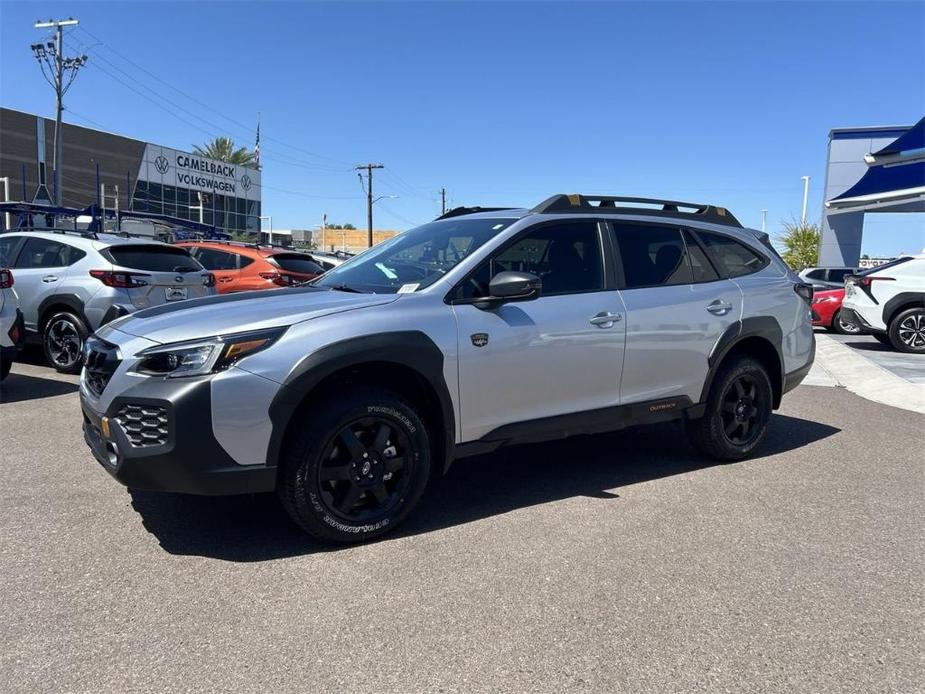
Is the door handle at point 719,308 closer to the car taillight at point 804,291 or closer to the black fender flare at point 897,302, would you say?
the car taillight at point 804,291

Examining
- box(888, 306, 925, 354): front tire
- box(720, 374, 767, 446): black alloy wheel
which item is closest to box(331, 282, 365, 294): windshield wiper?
box(720, 374, 767, 446): black alloy wheel

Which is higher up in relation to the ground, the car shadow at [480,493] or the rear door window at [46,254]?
the rear door window at [46,254]

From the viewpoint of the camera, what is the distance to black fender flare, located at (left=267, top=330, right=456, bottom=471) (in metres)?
3.32

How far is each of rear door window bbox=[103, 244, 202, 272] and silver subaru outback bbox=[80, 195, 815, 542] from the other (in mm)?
4273

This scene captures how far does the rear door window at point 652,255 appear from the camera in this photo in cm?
472

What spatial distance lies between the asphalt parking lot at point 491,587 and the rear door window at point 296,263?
644 cm

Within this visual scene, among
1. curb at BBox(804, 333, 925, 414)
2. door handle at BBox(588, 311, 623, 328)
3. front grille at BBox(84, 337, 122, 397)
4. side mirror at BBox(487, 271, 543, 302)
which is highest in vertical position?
side mirror at BBox(487, 271, 543, 302)

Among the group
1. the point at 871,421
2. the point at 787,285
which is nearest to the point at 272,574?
the point at 787,285

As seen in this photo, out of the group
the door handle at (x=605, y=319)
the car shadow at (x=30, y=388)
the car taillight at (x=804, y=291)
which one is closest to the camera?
the door handle at (x=605, y=319)

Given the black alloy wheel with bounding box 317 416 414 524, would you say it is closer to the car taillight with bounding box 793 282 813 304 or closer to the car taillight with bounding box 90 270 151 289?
the car taillight with bounding box 793 282 813 304

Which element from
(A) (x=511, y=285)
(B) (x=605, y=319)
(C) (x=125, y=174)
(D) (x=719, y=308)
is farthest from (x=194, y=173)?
(A) (x=511, y=285)

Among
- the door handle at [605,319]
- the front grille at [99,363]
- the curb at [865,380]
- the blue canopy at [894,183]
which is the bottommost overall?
the curb at [865,380]

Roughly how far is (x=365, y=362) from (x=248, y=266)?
819cm

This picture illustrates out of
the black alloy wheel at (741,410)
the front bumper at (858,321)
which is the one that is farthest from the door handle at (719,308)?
the front bumper at (858,321)
